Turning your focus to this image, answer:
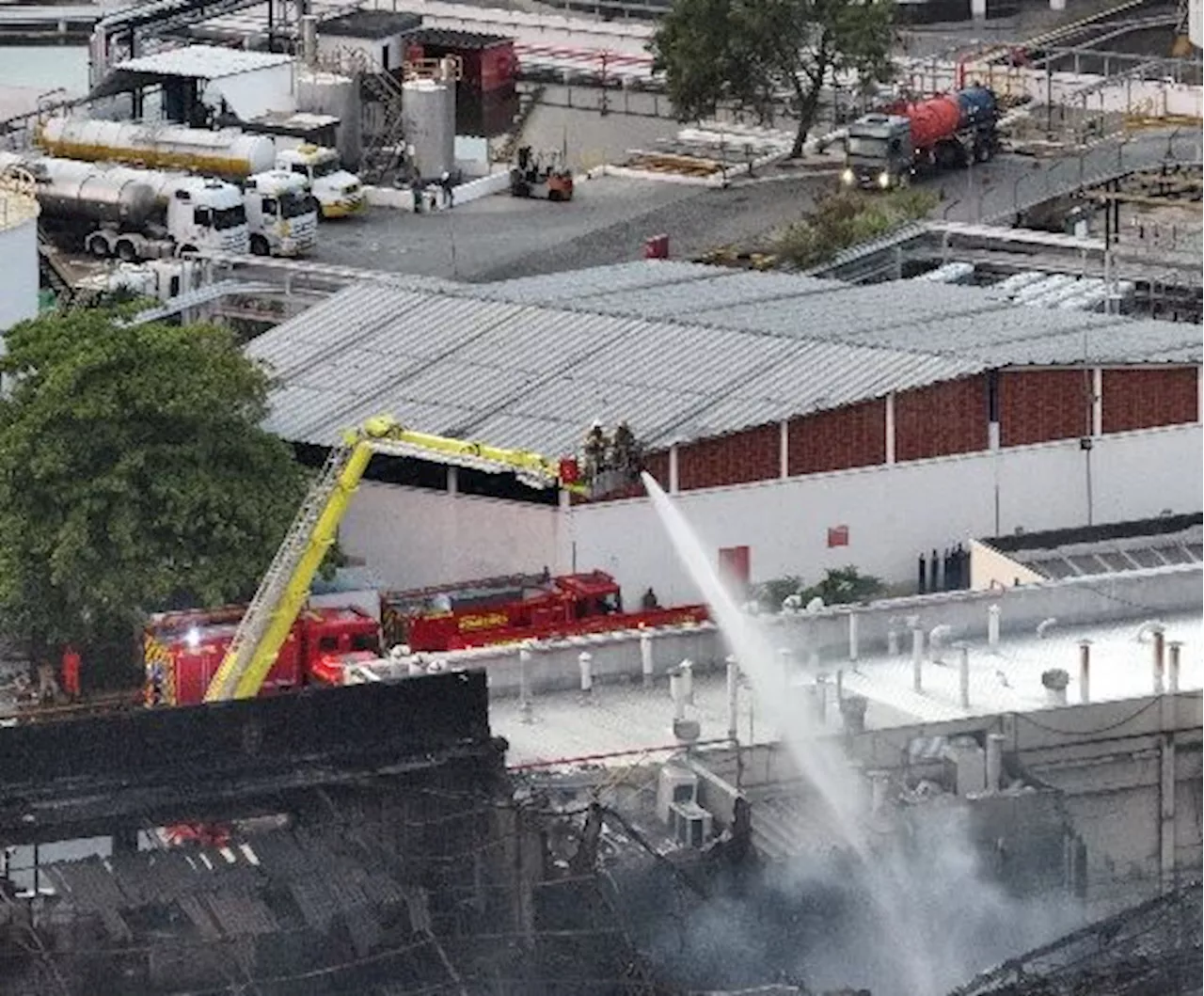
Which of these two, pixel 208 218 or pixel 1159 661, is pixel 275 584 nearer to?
pixel 1159 661

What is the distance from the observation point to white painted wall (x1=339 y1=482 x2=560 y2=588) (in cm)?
6181

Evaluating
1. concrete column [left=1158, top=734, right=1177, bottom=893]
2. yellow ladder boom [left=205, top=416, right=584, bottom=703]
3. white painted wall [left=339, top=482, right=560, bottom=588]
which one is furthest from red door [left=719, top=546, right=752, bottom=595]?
concrete column [left=1158, top=734, right=1177, bottom=893]

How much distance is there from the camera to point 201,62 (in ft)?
290

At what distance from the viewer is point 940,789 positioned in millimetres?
51250

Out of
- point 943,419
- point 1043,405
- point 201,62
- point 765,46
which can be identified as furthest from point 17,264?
point 765,46

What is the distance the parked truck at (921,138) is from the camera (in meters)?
83.9

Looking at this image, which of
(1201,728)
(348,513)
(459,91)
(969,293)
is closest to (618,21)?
(459,91)

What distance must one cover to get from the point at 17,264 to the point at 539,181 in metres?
17.1

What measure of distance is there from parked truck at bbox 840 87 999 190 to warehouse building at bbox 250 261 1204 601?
1731 centimetres

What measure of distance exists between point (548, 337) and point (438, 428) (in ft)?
11.4

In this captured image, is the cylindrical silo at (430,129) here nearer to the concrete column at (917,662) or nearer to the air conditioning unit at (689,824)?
the concrete column at (917,662)

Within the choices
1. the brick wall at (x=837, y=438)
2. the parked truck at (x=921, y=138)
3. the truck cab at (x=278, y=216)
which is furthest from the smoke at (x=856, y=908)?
the parked truck at (x=921, y=138)

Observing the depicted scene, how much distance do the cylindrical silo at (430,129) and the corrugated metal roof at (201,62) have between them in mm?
3068

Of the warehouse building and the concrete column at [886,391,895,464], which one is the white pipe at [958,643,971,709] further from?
the concrete column at [886,391,895,464]
